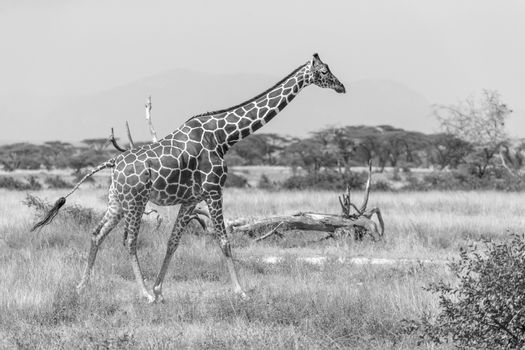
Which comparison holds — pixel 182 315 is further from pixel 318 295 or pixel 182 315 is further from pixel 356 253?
pixel 356 253

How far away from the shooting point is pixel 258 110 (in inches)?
316

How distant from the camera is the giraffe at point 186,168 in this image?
7.48 meters

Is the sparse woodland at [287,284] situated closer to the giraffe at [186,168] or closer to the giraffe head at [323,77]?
the giraffe at [186,168]

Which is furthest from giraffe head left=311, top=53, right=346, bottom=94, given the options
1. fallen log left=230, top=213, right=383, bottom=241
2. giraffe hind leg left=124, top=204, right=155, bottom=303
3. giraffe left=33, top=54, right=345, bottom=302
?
fallen log left=230, top=213, right=383, bottom=241

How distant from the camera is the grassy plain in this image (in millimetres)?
5906

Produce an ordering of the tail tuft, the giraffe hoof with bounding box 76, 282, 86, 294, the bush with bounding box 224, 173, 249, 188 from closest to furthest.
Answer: the giraffe hoof with bounding box 76, 282, 86, 294 < the tail tuft < the bush with bounding box 224, 173, 249, 188

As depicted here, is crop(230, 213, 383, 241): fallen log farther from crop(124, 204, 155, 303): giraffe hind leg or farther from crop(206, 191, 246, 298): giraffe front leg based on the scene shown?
crop(124, 204, 155, 303): giraffe hind leg

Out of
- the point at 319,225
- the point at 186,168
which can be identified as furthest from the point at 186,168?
the point at 319,225

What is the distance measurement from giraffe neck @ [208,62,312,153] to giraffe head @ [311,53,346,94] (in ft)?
0.20

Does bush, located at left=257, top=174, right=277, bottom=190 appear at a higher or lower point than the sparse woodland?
lower

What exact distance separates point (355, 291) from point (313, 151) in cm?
3932

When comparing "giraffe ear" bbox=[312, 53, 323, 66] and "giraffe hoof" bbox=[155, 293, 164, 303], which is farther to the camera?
"giraffe ear" bbox=[312, 53, 323, 66]

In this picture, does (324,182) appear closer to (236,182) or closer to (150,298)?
(236,182)

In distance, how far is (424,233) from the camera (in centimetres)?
1312
